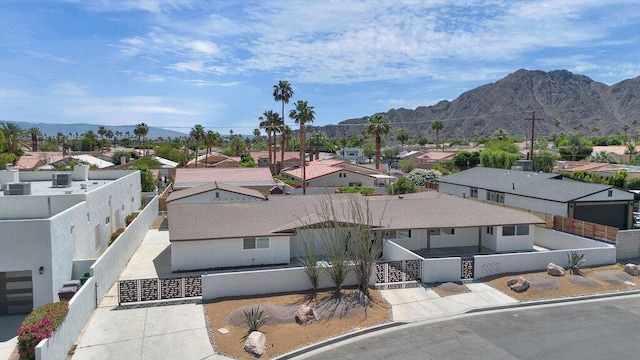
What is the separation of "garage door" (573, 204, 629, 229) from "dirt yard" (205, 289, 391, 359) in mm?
20007

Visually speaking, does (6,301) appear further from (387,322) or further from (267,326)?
(387,322)

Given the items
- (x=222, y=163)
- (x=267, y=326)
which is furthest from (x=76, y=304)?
(x=222, y=163)

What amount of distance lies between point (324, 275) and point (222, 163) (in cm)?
6986

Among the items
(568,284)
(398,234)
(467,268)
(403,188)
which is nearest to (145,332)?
(467,268)

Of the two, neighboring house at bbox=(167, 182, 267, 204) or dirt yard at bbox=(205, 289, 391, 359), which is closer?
dirt yard at bbox=(205, 289, 391, 359)

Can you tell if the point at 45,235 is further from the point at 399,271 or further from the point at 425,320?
the point at 399,271

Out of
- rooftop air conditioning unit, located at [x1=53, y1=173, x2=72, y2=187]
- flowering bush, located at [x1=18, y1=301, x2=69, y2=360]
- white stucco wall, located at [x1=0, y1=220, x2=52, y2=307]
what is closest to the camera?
flowering bush, located at [x1=18, y1=301, x2=69, y2=360]

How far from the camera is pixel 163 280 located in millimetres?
20453

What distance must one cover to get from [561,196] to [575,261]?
10028mm

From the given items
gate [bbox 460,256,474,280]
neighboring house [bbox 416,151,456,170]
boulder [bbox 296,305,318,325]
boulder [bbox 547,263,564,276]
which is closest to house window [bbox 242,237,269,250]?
boulder [bbox 296,305,318,325]

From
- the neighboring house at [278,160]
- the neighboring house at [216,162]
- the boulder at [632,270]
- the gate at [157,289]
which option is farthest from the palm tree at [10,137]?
the boulder at [632,270]

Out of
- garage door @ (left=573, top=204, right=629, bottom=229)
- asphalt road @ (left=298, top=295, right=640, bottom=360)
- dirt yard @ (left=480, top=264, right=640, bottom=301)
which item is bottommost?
asphalt road @ (left=298, top=295, right=640, bottom=360)

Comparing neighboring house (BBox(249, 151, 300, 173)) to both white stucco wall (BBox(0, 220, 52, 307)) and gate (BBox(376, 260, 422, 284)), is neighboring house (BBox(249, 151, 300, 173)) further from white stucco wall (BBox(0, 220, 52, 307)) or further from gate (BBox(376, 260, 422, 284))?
white stucco wall (BBox(0, 220, 52, 307))

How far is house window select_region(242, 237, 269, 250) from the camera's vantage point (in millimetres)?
25266
